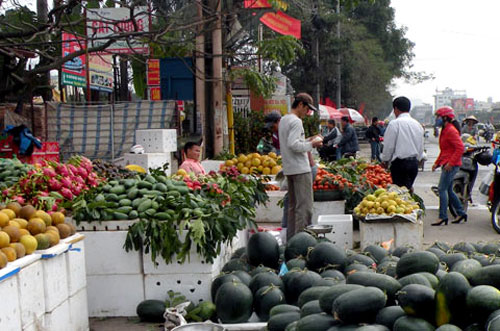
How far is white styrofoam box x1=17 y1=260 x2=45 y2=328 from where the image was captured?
390 cm

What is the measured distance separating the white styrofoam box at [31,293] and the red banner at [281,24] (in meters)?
11.5

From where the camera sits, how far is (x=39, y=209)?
17.0ft

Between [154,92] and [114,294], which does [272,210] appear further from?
[154,92]

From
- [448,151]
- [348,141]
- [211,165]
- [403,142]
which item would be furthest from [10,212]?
[348,141]

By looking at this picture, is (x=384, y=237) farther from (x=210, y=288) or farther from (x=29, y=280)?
(x=29, y=280)

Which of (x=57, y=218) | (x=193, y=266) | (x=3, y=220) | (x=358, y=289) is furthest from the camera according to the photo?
(x=193, y=266)

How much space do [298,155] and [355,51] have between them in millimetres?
33041

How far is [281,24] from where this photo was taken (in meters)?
15.2

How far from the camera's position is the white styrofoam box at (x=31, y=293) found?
390cm

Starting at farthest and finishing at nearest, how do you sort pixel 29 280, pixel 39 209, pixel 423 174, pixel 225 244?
1. pixel 423 174
2. pixel 225 244
3. pixel 39 209
4. pixel 29 280

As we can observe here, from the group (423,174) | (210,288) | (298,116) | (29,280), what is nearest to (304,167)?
(298,116)

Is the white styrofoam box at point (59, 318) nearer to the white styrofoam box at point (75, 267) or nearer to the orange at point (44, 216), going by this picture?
the white styrofoam box at point (75, 267)

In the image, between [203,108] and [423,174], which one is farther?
[423,174]

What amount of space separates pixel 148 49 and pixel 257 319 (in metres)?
9.73
